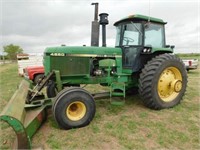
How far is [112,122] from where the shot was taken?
165 inches

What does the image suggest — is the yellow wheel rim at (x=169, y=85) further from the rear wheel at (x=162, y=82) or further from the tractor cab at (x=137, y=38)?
the tractor cab at (x=137, y=38)

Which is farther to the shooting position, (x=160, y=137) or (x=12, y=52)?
(x=12, y=52)

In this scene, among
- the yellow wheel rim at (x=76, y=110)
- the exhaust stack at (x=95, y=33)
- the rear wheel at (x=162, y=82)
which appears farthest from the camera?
the exhaust stack at (x=95, y=33)

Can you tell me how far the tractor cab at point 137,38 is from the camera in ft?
16.9

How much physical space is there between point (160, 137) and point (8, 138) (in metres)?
2.67

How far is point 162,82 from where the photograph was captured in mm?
5090

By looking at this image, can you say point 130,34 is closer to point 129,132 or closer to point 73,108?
point 73,108

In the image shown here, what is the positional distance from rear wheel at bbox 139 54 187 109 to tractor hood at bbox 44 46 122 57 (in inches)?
37.2

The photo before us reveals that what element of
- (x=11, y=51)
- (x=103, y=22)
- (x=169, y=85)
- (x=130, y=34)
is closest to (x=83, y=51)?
(x=103, y=22)

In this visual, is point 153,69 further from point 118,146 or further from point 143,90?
point 118,146

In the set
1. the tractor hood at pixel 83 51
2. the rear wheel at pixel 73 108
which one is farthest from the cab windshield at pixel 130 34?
the rear wheel at pixel 73 108

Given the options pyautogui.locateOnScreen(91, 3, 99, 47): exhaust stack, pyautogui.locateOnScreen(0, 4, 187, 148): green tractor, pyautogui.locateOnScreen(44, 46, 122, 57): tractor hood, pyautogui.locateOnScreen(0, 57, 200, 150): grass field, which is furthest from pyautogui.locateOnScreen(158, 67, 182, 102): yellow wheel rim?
pyautogui.locateOnScreen(91, 3, 99, 47): exhaust stack

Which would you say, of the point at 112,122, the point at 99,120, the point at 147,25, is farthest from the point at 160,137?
the point at 147,25

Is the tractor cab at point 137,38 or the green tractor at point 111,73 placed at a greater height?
the tractor cab at point 137,38
